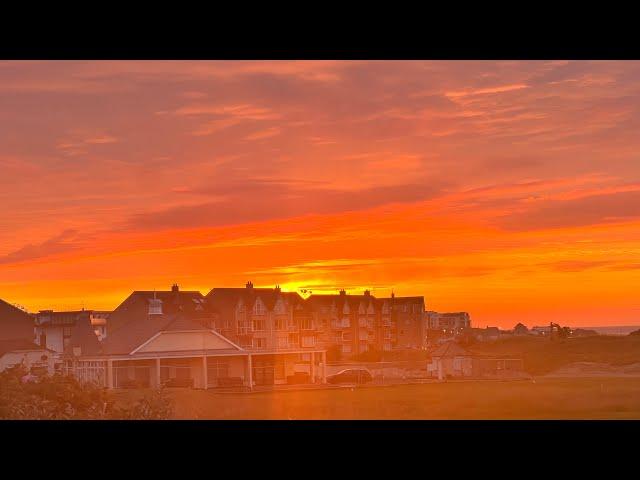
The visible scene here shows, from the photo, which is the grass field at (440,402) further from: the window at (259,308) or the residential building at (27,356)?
the window at (259,308)

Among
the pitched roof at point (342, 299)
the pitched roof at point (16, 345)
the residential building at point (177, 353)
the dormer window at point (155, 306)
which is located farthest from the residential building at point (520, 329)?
the pitched roof at point (16, 345)

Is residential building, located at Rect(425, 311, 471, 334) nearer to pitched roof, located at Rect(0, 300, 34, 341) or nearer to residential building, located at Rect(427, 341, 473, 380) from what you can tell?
residential building, located at Rect(427, 341, 473, 380)

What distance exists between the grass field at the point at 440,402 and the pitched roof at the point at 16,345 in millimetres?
1499

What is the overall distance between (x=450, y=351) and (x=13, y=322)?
4619 millimetres

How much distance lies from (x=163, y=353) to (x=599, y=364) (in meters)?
4.61

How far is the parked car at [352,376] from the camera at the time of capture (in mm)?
8459

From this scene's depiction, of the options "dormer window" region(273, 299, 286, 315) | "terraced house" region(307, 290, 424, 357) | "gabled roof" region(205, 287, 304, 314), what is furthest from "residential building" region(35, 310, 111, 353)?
"terraced house" region(307, 290, 424, 357)

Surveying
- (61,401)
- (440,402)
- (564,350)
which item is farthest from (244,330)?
(564,350)

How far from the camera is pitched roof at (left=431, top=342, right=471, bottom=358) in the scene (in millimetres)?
8934

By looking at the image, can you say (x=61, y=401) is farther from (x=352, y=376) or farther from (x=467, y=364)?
(x=467, y=364)

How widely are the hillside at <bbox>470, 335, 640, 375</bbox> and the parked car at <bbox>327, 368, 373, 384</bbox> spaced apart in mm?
1184

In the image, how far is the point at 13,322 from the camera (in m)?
8.42
